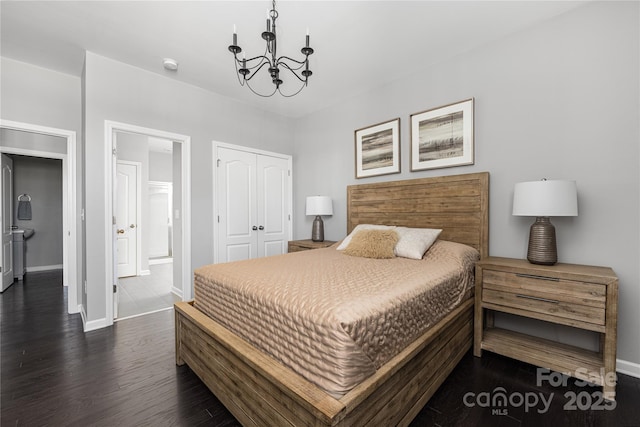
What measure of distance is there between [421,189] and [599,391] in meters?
1.96

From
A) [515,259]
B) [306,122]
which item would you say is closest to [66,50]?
[306,122]

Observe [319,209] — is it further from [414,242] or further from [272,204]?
[414,242]

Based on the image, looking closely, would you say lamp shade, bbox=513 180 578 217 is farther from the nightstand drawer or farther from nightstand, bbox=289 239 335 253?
nightstand, bbox=289 239 335 253

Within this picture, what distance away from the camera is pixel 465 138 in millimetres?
2598

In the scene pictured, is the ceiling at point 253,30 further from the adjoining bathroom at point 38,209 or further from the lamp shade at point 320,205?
the adjoining bathroom at point 38,209

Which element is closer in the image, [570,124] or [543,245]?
[543,245]

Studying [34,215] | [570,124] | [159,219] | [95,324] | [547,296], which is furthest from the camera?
[159,219]

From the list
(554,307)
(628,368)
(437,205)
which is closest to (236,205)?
(437,205)

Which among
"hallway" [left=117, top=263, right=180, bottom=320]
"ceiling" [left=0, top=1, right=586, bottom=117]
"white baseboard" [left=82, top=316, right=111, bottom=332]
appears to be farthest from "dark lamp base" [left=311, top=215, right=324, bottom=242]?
"white baseboard" [left=82, top=316, right=111, bottom=332]

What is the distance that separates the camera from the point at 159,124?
3.08 m

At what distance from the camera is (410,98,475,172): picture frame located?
259 centimetres

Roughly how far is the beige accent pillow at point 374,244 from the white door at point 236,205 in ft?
5.94

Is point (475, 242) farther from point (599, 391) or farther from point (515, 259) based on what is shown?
point (599, 391)

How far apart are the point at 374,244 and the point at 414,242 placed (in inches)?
13.9
